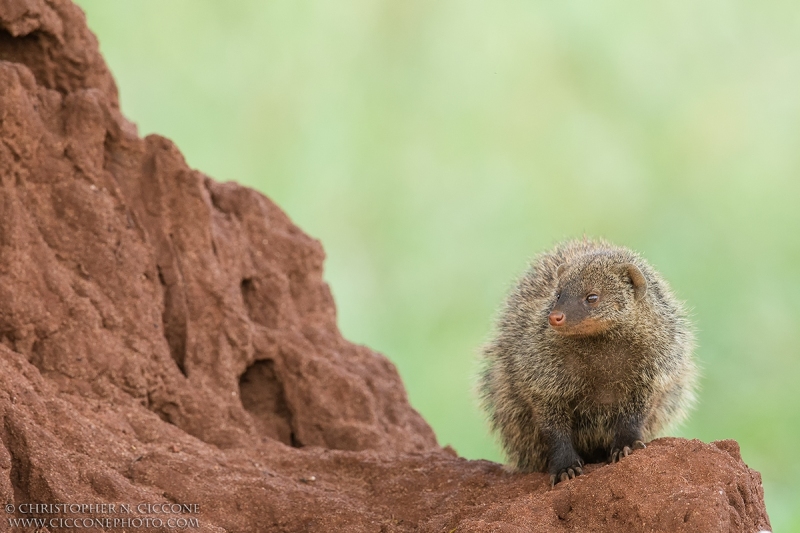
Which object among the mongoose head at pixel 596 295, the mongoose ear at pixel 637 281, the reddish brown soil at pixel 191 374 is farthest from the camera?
the mongoose ear at pixel 637 281

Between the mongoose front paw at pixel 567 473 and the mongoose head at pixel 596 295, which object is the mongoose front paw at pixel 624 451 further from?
the mongoose head at pixel 596 295

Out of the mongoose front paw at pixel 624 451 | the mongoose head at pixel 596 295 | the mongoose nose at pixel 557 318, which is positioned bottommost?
the mongoose front paw at pixel 624 451

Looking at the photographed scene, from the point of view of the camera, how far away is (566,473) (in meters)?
5.27

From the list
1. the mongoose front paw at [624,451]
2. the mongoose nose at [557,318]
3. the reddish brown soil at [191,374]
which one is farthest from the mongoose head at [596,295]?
the reddish brown soil at [191,374]

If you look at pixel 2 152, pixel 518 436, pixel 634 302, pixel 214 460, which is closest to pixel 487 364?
pixel 518 436

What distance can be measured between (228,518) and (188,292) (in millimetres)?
1931

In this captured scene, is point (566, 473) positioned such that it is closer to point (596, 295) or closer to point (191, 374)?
point (596, 295)

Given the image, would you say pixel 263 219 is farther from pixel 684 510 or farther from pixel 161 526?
pixel 684 510

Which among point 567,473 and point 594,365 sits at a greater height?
point 594,365

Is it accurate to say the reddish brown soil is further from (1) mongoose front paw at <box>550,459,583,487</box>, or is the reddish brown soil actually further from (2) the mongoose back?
(2) the mongoose back

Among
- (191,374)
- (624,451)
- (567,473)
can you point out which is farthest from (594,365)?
(191,374)

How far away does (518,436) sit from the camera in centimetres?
597

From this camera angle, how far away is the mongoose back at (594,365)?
17.8 ft

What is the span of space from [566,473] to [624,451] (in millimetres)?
326
